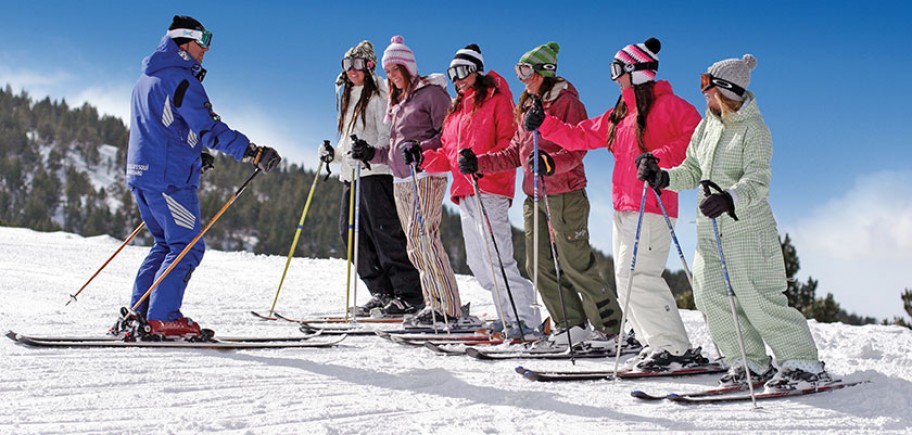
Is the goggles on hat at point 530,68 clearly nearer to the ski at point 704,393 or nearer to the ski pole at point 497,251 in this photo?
the ski pole at point 497,251

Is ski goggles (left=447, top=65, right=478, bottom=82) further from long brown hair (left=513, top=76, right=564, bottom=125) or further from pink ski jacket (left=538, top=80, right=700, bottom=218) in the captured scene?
pink ski jacket (left=538, top=80, right=700, bottom=218)

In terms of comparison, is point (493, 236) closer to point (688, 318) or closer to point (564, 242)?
point (564, 242)

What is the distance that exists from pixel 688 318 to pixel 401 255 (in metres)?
2.68

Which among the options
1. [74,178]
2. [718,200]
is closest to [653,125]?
[718,200]

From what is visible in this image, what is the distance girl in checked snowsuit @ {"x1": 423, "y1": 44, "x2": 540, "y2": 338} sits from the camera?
5.46 metres

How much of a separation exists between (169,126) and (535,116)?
7.48ft

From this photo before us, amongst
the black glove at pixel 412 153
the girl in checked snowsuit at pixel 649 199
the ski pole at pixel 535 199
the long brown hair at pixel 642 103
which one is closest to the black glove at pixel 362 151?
the black glove at pixel 412 153

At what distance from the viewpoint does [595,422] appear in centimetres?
335

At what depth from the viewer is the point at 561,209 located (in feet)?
16.6

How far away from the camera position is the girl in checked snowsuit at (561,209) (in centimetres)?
501

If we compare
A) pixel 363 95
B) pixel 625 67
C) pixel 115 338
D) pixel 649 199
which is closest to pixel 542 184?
pixel 649 199

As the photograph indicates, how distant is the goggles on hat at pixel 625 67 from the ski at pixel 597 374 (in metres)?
1.68

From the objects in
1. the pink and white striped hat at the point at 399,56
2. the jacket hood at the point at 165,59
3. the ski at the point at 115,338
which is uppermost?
the pink and white striped hat at the point at 399,56

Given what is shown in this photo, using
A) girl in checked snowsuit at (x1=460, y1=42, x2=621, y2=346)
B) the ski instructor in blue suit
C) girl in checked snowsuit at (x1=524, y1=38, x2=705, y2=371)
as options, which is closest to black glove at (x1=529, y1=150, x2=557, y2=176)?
girl in checked snowsuit at (x1=460, y1=42, x2=621, y2=346)
